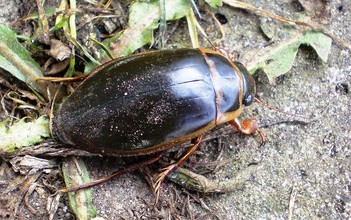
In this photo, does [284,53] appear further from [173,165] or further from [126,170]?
[126,170]

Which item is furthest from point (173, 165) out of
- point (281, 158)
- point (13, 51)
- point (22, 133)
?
point (13, 51)

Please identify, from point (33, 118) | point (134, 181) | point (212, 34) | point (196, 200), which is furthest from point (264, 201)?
point (33, 118)

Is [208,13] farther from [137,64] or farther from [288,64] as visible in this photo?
[137,64]

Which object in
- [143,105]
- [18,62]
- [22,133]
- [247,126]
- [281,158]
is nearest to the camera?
[143,105]

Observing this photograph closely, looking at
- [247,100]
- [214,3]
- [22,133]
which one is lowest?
[247,100]

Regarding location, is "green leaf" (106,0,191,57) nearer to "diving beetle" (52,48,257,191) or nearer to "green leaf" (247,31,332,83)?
"diving beetle" (52,48,257,191)

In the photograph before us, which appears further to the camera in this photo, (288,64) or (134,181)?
(288,64)
